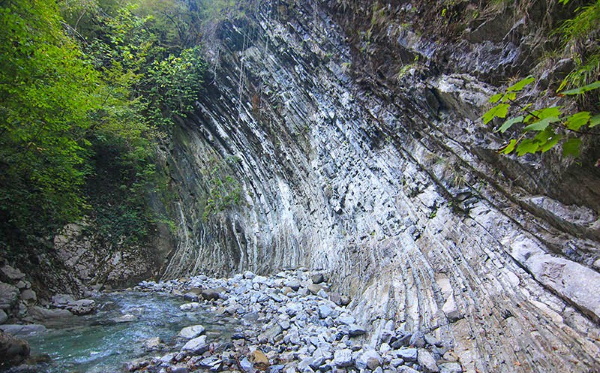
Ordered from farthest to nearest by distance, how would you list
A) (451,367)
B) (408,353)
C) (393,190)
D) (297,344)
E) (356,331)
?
(393,190) < (356,331) < (297,344) < (408,353) < (451,367)

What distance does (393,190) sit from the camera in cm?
594

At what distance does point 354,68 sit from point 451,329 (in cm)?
572

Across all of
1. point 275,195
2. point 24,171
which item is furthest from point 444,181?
point 24,171

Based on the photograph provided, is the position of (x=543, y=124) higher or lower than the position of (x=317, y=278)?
higher

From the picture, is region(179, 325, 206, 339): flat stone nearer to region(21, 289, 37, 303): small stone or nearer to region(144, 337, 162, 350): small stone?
region(144, 337, 162, 350): small stone

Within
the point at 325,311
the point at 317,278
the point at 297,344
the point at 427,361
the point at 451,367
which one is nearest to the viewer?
the point at 451,367

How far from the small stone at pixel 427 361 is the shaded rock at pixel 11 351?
4.47m

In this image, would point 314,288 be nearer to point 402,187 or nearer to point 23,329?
point 402,187

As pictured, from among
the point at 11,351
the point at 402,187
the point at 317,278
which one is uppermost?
the point at 402,187

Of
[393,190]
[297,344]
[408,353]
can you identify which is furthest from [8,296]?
[393,190]

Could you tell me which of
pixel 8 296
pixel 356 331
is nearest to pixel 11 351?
pixel 8 296

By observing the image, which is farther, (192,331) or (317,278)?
(317,278)

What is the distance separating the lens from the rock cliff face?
315 centimetres

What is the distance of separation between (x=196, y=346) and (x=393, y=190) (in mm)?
4221
